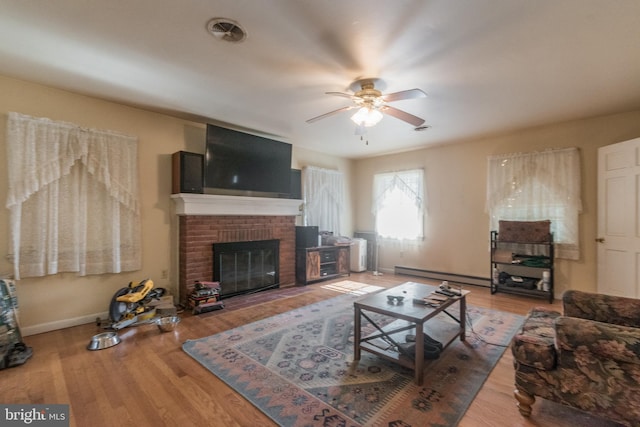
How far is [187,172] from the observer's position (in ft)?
12.1

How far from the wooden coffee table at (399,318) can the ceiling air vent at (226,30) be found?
2233 mm

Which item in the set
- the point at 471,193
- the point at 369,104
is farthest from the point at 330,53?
the point at 471,193

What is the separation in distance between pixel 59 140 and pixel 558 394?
4.59m

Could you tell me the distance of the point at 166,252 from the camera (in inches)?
147

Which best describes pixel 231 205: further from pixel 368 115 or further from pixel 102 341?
pixel 368 115

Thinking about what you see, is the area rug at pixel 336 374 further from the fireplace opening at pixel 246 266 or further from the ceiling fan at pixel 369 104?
the ceiling fan at pixel 369 104

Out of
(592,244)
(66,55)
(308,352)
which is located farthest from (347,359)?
(592,244)

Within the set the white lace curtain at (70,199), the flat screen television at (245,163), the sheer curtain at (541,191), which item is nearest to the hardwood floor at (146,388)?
the white lace curtain at (70,199)

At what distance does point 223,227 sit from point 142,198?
41.7 inches

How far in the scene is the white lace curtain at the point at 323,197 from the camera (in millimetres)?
5436

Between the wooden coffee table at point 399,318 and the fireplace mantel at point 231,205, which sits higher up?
the fireplace mantel at point 231,205

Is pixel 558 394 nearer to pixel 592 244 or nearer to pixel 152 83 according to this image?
pixel 592 244

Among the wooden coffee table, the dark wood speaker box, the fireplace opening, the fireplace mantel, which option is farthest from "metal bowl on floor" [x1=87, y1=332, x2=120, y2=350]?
the wooden coffee table

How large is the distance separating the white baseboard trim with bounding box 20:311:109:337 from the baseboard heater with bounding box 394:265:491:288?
4807mm
